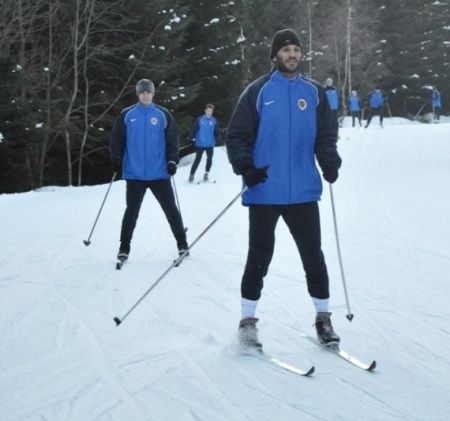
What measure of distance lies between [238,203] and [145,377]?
8.37 m

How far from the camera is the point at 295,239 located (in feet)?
12.3

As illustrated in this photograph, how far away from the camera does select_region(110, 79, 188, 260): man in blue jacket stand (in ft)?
20.3

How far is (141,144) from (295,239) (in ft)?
9.61

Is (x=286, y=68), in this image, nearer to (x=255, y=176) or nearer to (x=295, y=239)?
(x=255, y=176)

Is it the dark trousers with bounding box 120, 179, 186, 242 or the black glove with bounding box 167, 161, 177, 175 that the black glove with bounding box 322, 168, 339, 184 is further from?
the dark trousers with bounding box 120, 179, 186, 242

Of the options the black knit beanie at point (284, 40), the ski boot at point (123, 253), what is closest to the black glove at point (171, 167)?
the ski boot at point (123, 253)

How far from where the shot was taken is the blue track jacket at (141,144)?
20.3 ft

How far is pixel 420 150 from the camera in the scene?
58.9 ft

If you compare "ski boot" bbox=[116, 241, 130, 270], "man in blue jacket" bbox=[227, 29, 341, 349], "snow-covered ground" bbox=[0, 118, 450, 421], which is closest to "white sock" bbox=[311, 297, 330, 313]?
"man in blue jacket" bbox=[227, 29, 341, 349]

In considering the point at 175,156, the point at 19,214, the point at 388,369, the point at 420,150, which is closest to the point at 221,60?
the point at 420,150

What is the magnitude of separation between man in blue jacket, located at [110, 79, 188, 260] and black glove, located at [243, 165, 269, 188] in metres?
2.74

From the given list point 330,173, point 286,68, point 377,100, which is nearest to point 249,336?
point 330,173

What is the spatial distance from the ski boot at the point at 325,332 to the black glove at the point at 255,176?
98cm

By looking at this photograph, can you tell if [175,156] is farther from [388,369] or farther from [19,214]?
[19,214]
